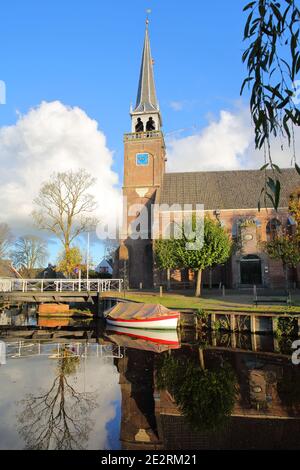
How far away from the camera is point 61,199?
128 feet

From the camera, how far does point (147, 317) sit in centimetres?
2012

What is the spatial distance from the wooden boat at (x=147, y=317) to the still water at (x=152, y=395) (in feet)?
6.37

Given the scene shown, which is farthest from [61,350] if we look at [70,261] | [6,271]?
[6,271]

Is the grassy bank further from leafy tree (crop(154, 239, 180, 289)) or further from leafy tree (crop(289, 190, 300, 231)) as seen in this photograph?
leafy tree (crop(289, 190, 300, 231))

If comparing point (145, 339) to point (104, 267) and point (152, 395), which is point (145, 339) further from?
point (104, 267)

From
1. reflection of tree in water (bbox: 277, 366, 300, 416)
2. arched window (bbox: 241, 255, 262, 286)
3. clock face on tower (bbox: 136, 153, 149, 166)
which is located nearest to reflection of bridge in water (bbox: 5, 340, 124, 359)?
reflection of tree in water (bbox: 277, 366, 300, 416)

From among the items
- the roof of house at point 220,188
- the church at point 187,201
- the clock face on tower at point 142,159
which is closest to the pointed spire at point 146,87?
the church at point 187,201

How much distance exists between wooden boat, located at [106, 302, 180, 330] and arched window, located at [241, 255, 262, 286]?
53.2 feet

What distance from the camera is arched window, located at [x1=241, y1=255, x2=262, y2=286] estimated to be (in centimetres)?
3469

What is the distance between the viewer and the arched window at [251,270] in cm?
3469

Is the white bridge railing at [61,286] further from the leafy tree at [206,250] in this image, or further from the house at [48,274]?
the house at [48,274]

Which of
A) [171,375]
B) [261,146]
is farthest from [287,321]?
[261,146]

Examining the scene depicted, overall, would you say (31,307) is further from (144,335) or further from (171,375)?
(171,375)

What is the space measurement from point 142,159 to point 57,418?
3538 centimetres
